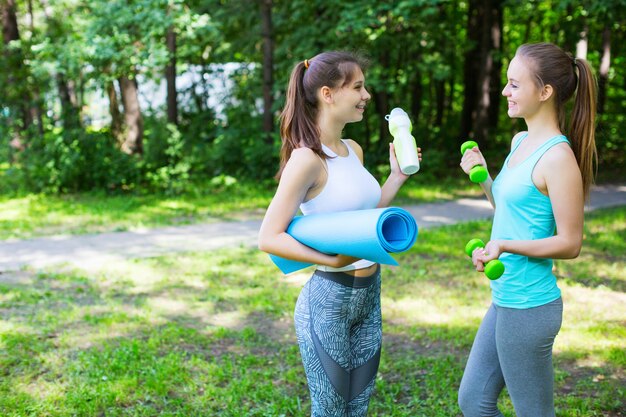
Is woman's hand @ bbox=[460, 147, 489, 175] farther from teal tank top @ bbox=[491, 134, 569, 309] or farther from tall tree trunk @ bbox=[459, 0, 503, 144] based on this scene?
tall tree trunk @ bbox=[459, 0, 503, 144]

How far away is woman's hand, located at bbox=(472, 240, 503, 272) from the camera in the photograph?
215cm

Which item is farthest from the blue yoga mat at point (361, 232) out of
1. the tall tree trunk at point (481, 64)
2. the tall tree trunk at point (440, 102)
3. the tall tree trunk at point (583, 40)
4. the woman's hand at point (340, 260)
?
the tall tree trunk at point (440, 102)

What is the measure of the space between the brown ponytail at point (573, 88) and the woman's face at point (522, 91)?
0.07 ft

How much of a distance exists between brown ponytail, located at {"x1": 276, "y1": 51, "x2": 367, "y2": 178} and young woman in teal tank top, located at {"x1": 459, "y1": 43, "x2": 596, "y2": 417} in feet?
1.91

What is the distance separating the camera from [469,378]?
2.51 meters

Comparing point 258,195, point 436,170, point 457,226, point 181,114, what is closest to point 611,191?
point 436,170

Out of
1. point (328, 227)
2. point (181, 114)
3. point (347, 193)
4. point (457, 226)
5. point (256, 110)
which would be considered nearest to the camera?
point (328, 227)

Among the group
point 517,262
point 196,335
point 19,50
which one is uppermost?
point 19,50

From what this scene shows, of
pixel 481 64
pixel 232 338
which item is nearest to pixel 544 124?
pixel 232 338

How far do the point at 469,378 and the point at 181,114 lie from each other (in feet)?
49.9

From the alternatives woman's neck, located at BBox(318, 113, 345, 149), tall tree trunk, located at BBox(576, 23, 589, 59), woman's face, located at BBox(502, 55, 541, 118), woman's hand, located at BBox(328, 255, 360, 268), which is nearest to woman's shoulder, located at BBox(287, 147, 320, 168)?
woman's neck, located at BBox(318, 113, 345, 149)

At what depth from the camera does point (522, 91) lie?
232 cm

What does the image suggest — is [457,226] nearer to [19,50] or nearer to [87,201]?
[87,201]

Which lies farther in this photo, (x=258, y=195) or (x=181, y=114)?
(x=181, y=114)
